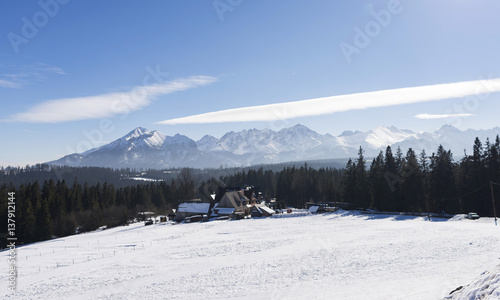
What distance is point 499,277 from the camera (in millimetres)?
12078

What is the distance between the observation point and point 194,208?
80.5 m

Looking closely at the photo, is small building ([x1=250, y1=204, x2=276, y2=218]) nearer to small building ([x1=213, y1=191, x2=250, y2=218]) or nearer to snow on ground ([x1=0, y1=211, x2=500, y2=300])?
small building ([x1=213, y1=191, x2=250, y2=218])

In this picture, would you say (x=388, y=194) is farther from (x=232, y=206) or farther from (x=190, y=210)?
(x=190, y=210)

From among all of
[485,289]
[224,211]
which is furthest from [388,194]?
[485,289]

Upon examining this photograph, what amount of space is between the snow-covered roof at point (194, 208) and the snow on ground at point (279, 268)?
37479 millimetres

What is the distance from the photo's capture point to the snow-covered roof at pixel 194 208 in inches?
3132

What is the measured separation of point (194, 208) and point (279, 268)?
57019mm

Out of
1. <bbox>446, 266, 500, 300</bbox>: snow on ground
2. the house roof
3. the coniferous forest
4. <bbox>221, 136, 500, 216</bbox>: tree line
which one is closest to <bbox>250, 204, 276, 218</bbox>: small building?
the house roof

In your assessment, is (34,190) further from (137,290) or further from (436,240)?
(436,240)

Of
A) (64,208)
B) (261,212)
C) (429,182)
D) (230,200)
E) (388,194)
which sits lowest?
(261,212)

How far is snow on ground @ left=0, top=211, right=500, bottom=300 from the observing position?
2048cm

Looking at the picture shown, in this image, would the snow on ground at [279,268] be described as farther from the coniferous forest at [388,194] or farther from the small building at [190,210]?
the small building at [190,210]

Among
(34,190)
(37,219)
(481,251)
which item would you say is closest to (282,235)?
(481,251)

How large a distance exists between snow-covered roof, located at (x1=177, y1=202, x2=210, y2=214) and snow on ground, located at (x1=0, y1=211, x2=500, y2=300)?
37479mm
